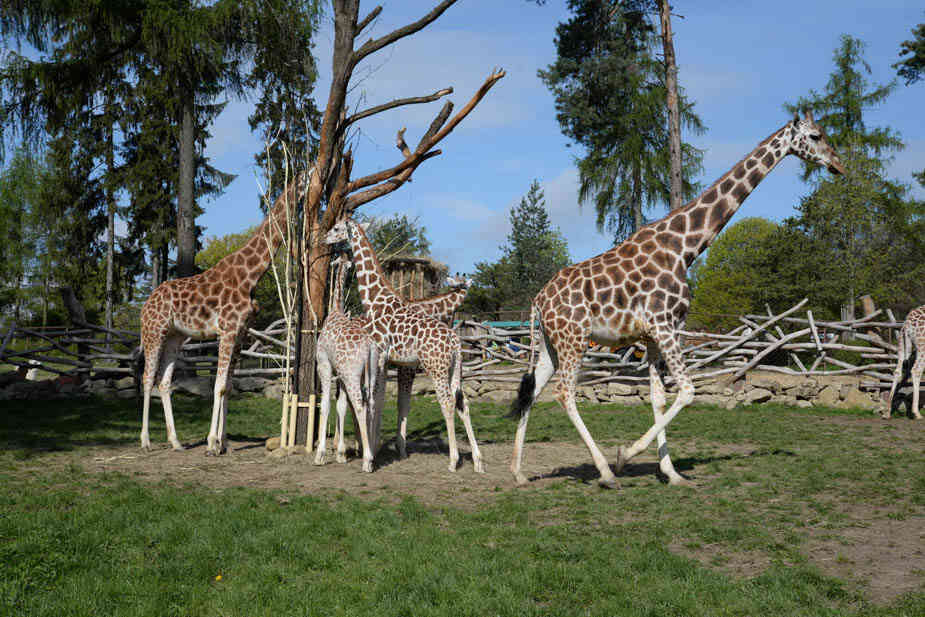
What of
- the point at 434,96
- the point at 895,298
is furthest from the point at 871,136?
the point at 434,96

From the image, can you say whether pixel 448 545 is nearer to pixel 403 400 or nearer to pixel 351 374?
pixel 351 374

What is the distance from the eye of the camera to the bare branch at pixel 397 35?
378 inches

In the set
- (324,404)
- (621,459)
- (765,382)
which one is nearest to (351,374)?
(324,404)

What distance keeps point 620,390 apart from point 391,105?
27.7 ft

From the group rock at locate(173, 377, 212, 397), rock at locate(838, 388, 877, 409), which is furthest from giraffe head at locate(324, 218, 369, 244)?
rock at locate(838, 388, 877, 409)

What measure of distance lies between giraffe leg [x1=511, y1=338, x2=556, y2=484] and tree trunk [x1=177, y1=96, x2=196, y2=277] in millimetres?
9855

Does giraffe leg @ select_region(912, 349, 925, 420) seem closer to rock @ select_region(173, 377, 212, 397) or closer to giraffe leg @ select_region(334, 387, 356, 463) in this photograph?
giraffe leg @ select_region(334, 387, 356, 463)

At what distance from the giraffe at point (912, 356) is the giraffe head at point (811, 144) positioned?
6.13 m

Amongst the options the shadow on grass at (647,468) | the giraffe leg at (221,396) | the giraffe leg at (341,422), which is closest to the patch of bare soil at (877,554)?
the shadow on grass at (647,468)

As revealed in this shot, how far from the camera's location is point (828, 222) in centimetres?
2816

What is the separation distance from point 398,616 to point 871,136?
3454 centimetres

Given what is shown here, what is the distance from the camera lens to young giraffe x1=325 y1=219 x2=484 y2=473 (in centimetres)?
802

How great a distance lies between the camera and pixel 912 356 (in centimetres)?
1284

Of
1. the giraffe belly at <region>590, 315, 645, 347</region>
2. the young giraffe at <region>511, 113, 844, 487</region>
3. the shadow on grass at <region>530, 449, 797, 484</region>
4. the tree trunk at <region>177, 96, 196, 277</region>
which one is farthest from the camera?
the tree trunk at <region>177, 96, 196, 277</region>
